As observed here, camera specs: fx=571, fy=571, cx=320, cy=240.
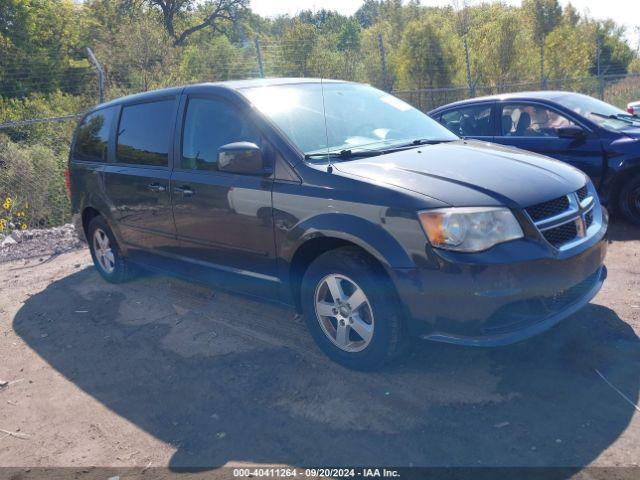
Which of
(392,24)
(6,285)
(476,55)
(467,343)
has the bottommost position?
(6,285)

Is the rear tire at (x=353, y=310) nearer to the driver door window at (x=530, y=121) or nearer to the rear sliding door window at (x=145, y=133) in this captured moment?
the rear sliding door window at (x=145, y=133)

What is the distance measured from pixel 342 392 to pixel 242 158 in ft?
5.34

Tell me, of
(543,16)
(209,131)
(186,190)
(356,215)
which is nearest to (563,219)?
(356,215)

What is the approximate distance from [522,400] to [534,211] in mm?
1071

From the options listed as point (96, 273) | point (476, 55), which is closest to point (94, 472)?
point (96, 273)

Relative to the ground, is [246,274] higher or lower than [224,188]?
lower

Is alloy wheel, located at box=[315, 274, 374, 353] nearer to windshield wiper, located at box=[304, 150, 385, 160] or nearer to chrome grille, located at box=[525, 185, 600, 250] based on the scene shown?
windshield wiper, located at box=[304, 150, 385, 160]

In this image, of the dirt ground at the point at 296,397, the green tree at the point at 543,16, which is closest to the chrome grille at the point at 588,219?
the dirt ground at the point at 296,397

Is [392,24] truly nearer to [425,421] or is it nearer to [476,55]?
[476,55]

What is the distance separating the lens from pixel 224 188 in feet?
13.5

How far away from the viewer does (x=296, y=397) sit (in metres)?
3.49

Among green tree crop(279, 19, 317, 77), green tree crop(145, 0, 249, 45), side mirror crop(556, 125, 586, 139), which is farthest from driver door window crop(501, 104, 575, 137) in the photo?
green tree crop(145, 0, 249, 45)

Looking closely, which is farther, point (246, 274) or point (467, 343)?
point (246, 274)

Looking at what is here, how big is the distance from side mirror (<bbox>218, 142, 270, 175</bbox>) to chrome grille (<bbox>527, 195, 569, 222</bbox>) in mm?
1699
